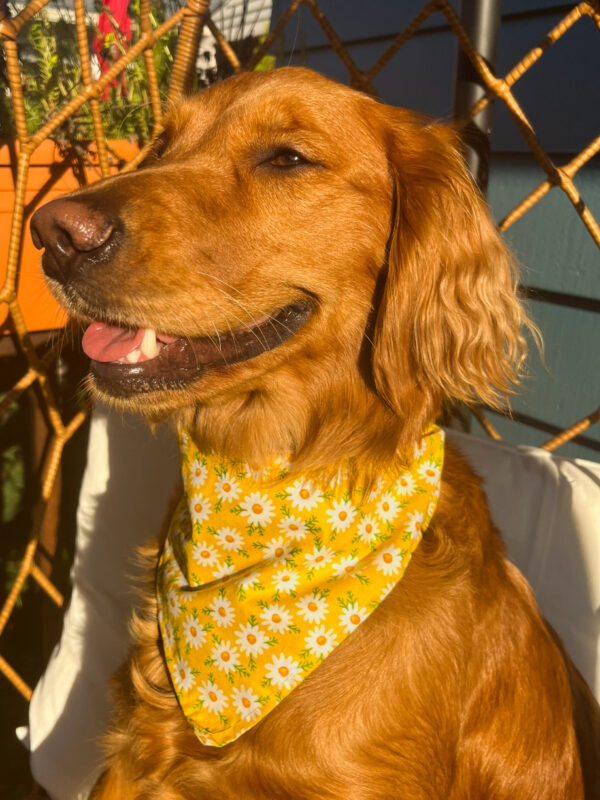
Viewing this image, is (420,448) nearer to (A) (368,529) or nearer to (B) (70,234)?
(A) (368,529)

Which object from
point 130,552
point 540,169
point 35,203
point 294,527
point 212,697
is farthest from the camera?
point 540,169

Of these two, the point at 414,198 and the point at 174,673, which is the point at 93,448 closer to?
the point at 174,673

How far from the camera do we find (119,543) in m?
2.44

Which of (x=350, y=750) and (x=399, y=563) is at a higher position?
(x=399, y=563)

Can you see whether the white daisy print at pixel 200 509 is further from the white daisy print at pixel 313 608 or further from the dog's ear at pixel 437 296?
the dog's ear at pixel 437 296

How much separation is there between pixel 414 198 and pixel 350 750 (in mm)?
1211

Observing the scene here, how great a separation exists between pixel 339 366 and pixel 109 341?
0.53 metres

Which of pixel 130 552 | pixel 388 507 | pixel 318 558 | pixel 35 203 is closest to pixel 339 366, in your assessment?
pixel 388 507

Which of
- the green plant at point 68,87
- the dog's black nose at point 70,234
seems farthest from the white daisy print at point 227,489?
the green plant at point 68,87

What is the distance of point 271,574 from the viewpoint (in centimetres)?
176

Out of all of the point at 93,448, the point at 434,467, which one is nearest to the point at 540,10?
the point at 434,467

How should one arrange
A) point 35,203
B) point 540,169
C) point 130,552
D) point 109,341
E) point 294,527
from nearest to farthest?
point 109,341 → point 294,527 → point 35,203 → point 130,552 → point 540,169

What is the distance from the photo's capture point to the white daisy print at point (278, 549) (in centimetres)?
179

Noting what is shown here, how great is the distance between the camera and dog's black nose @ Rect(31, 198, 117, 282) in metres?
1.38
